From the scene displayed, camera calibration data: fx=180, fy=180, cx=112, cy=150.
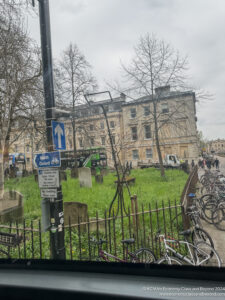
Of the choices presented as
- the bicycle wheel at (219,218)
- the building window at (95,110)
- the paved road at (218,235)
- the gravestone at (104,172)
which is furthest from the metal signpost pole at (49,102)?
the bicycle wheel at (219,218)

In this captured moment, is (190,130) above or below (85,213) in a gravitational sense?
above

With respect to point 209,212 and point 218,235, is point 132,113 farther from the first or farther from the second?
point 218,235

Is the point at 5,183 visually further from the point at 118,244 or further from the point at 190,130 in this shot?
the point at 190,130

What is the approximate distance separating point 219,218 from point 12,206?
234 cm

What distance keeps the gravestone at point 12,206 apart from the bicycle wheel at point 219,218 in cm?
218

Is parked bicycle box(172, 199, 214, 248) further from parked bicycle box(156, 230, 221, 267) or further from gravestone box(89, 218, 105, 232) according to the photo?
gravestone box(89, 218, 105, 232)

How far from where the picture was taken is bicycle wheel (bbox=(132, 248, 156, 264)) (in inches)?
54.2

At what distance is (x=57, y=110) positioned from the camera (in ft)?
5.88

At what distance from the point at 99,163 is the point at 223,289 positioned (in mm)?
1443

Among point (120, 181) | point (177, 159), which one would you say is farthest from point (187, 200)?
point (120, 181)

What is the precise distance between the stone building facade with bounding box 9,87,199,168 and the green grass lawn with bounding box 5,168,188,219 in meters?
0.20

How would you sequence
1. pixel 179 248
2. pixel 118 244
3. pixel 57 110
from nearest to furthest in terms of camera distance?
pixel 179 248 → pixel 57 110 → pixel 118 244

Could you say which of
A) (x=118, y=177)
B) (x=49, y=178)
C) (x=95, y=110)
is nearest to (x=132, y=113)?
(x=95, y=110)

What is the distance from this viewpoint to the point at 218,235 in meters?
1.59
